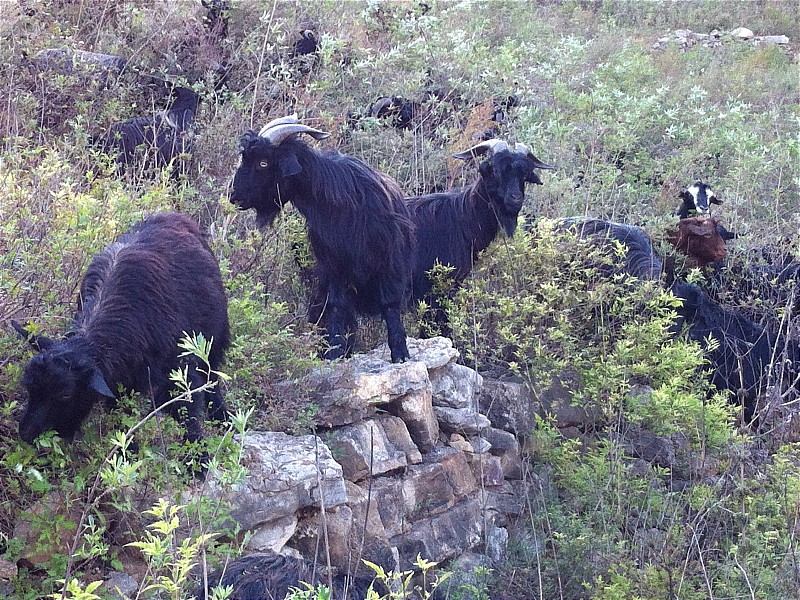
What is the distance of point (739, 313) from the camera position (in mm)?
9219

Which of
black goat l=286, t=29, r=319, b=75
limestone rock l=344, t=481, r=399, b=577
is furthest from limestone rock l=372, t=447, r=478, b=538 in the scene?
black goat l=286, t=29, r=319, b=75

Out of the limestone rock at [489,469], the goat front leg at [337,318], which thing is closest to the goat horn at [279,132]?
the goat front leg at [337,318]

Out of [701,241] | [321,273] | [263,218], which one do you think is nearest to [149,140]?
[263,218]

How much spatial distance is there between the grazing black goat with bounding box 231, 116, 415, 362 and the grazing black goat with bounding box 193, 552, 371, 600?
2326 mm

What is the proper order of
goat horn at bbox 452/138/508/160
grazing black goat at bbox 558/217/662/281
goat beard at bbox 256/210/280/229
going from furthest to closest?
1. grazing black goat at bbox 558/217/662/281
2. goat horn at bbox 452/138/508/160
3. goat beard at bbox 256/210/280/229

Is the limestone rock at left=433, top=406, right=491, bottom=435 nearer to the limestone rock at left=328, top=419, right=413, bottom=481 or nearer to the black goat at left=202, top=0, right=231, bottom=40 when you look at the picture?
the limestone rock at left=328, top=419, right=413, bottom=481

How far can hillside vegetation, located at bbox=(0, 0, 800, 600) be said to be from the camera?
4.81 metres

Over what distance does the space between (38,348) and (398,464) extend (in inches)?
96.3

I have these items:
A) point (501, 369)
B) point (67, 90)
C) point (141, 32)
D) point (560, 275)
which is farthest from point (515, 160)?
point (141, 32)

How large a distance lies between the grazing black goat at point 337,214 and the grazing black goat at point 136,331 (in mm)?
1177

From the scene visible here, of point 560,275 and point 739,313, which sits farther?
point 739,313

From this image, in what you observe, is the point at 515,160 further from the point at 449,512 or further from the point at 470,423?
the point at 449,512

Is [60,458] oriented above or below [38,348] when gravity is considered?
below

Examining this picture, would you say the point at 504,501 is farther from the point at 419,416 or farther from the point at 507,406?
the point at 419,416
